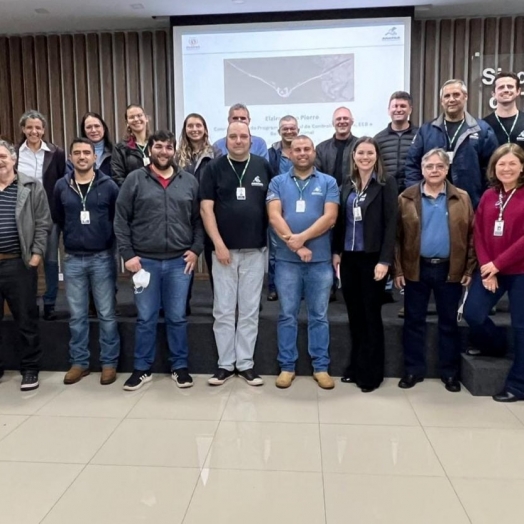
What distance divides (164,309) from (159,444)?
1.05 meters

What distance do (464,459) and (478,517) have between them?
492 mm

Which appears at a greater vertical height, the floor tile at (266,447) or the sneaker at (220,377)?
the sneaker at (220,377)

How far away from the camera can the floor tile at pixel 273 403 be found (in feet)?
10.4

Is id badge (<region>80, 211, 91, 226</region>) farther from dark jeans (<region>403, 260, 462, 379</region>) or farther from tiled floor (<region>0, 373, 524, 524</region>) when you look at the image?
dark jeans (<region>403, 260, 462, 379</region>)

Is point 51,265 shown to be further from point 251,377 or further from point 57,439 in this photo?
point 251,377

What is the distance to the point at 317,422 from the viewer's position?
10.1ft

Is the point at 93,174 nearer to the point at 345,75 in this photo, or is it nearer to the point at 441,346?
the point at 441,346

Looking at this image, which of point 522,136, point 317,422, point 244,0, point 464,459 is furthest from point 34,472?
point 244,0

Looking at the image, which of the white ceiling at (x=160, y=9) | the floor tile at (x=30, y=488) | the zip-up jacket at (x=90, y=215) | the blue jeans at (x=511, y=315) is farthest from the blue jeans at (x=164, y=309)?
the white ceiling at (x=160, y=9)

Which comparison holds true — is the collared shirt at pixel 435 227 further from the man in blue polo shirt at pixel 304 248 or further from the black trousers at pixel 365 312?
the man in blue polo shirt at pixel 304 248

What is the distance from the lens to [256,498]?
2.32 metres

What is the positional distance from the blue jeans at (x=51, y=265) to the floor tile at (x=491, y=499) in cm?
297

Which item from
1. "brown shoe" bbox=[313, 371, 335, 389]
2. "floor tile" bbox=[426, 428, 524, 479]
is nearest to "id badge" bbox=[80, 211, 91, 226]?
"brown shoe" bbox=[313, 371, 335, 389]

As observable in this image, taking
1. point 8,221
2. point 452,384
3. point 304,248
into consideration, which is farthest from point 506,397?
point 8,221
